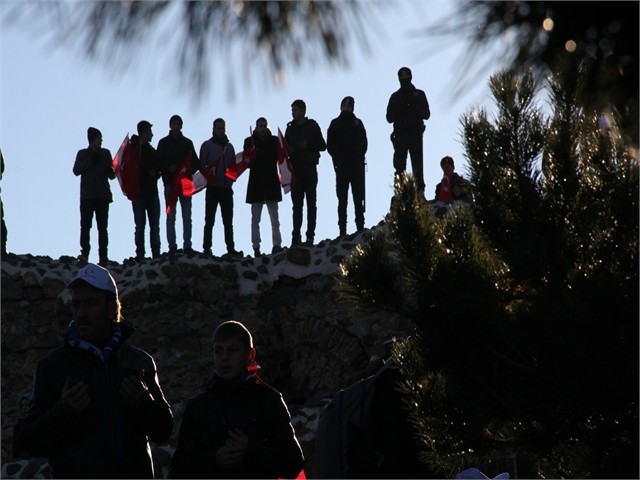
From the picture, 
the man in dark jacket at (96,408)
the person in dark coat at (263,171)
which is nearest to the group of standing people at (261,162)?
the person in dark coat at (263,171)

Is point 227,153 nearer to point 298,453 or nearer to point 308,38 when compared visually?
point 298,453

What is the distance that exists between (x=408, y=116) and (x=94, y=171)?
3871 mm

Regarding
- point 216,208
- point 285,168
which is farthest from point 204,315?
point 285,168

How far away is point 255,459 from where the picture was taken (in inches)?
199

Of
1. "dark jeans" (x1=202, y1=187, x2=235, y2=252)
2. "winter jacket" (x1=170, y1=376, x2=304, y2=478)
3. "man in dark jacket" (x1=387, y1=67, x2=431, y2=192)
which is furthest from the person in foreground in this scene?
"dark jeans" (x1=202, y1=187, x2=235, y2=252)

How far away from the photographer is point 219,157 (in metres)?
15.6

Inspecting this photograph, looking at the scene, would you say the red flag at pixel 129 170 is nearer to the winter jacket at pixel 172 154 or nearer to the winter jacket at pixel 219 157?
the winter jacket at pixel 172 154

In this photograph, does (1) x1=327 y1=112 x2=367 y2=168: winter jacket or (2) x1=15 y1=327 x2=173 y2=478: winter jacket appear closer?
(2) x1=15 y1=327 x2=173 y2=478: winter jacket

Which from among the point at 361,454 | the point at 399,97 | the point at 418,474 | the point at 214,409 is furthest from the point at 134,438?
the point at 399,97

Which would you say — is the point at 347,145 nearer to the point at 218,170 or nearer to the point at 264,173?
the point at 264,173

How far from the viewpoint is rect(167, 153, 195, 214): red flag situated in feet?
50.1

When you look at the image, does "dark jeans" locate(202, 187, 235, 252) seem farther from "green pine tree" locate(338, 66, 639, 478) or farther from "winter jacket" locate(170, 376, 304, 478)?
"winter jacket" locate(170, 376, 304, 478)

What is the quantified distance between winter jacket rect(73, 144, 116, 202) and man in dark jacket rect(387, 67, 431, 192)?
11.4 ft

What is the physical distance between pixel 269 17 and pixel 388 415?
11.2 feet
